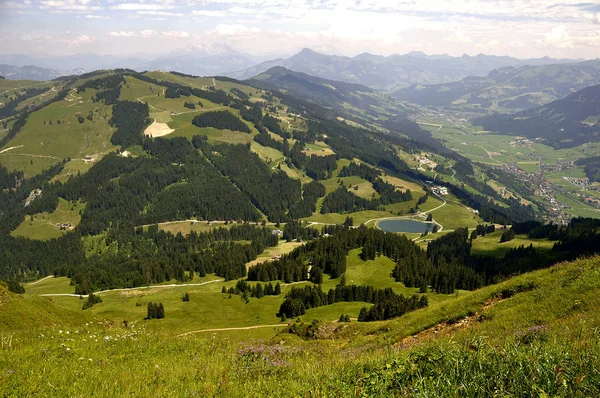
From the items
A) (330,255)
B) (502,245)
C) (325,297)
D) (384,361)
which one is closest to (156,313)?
(325,297)

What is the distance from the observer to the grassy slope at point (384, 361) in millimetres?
7125

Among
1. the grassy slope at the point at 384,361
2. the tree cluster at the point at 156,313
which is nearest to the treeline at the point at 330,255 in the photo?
the tree cluster at the point at 156,313

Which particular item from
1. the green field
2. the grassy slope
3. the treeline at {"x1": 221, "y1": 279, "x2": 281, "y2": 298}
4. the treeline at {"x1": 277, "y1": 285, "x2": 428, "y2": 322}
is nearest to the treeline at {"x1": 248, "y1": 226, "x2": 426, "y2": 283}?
the treeline at {"x1": 221, "y1": 279, "x2": 281, "y2": 298}

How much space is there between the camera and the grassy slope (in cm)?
712

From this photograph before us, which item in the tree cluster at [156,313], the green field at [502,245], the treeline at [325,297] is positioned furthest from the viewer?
the green field at [502,245]

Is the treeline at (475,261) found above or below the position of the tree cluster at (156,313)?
below

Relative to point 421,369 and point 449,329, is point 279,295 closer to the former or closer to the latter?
point 449,329

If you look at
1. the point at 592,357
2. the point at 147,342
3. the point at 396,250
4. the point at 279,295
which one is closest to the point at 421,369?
the point at 592,357

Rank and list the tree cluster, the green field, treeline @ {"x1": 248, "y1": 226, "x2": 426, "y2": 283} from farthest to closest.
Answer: the green field, treeline @ {"x1": 248, "y1": 226, "x2": 426, "y2": 283}, the tree cluster

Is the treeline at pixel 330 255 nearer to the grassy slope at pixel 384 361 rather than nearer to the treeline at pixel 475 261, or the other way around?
the treeline at pixel 475 261

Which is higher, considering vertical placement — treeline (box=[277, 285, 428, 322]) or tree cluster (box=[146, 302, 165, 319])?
treeline (box=[277, 285, 428, 322])

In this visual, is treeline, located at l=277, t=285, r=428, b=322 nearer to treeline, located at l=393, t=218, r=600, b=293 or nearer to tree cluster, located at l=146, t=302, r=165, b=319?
treeline, located at l=393, t=218, r=600, b=293

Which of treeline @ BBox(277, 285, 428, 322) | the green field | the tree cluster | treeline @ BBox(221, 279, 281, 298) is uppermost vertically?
treeline @ BBox(277, 285, 428, 322)

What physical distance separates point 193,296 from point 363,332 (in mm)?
89074
